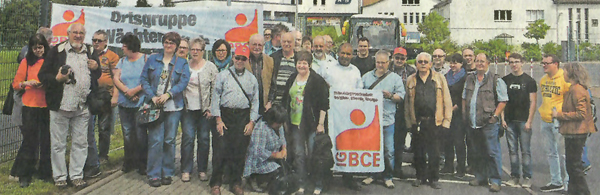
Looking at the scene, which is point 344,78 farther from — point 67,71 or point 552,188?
point 67,71

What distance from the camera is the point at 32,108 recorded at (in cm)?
664

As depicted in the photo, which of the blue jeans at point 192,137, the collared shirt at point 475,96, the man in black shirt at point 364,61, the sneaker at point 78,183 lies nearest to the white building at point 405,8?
the man in black shirt at point 364,61

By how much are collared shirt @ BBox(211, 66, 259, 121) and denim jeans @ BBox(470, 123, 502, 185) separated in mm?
2946

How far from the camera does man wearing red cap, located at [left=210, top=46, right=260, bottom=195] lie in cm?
659

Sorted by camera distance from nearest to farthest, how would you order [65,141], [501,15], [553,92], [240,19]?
1. [65,141]
2. [553,92]
3. [240,19]
4. [501,15]

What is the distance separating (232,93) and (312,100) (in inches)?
37.2

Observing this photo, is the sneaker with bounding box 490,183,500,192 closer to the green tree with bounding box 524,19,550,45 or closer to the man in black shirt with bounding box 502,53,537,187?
the man in black shirt with bounding box 502,53,537,187

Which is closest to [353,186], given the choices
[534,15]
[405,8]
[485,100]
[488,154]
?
[488,154]

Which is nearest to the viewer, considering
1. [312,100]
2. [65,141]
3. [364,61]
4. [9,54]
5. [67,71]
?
[67,71]

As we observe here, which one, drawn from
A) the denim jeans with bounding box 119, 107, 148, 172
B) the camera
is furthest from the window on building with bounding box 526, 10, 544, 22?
the camera

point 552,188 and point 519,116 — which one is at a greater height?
point 519,116

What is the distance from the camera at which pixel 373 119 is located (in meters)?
7.06

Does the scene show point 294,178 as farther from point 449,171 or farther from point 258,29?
point 258,29

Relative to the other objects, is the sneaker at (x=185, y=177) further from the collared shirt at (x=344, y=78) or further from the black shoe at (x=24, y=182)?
the collared shirt at (x=344, y=78)
